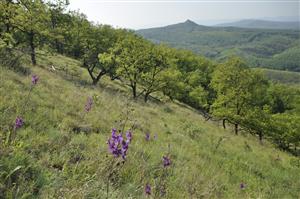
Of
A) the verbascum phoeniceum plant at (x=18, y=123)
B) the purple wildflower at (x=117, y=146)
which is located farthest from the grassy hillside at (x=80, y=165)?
the purple wildflower at (x=117, y=146)

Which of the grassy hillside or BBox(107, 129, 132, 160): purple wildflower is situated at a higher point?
BBox(107, 129, 132, 160): purple wildflower

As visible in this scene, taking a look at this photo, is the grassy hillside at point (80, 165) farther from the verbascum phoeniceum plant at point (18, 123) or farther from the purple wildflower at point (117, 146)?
the purple wildflower at point (117, 146)

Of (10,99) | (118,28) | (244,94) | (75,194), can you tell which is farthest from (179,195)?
(118,28)

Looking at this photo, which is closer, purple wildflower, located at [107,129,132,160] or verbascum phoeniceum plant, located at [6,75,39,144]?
purple wildflower, located at [107,129,132,160]

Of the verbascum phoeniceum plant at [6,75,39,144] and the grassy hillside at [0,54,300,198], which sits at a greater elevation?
the verbascum phoeniceum plant at [6,75,39,144]

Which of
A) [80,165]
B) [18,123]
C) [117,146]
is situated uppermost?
[18,123]

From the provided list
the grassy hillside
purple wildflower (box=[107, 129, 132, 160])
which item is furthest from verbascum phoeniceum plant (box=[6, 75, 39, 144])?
purple wildflower (box=[107, 129, 132, 160])

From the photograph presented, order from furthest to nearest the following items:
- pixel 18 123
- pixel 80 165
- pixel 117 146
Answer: pixel 80 165, pixel 18 123, pixel 117 146

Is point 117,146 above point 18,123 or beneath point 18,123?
beneath

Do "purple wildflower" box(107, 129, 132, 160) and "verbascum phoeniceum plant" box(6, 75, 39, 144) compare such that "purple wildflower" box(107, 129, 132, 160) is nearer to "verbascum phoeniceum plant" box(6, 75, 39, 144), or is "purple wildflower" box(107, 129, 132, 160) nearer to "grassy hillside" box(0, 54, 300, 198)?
"grassy hillside" box(0, 54, 300, 198)

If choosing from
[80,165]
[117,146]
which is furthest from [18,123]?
[117,146]

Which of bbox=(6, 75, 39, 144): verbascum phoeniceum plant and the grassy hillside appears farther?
bbox=(6, 75, 39, 144): verbascum phoeniceum plant

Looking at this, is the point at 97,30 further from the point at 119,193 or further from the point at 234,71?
the point at 119,193

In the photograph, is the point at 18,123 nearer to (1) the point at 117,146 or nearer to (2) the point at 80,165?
(2) the point at 80,165
